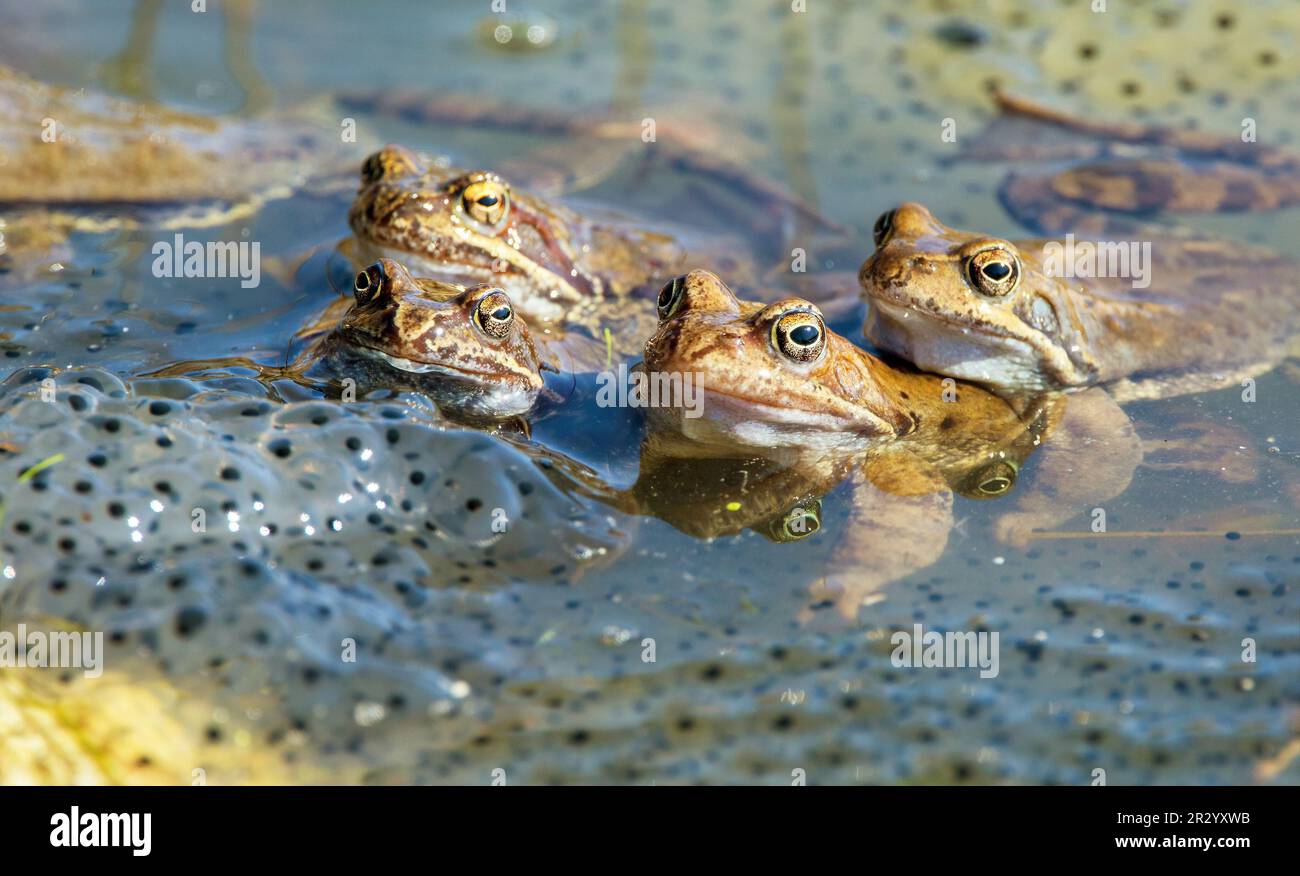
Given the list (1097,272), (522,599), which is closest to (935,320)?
(1097,272)

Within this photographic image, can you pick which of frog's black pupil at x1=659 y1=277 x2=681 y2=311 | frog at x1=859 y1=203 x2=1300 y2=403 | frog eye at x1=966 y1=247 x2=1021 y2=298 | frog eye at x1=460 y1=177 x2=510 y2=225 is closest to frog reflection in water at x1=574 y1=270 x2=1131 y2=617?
frog's black pupil at x1=659 y1=277 x2=681 y2=311

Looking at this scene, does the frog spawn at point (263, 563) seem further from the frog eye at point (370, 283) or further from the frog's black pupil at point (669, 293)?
the frog's black pupil at point (669, 293)

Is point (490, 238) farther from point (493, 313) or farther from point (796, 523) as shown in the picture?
point (796, 523)

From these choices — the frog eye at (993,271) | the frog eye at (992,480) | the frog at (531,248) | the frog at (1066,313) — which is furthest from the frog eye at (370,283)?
the frog eye at (992,480)

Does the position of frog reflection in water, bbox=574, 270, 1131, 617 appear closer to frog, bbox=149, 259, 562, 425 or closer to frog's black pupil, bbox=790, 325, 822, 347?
frog's black pupil, bbox=790, 325, 822, 347

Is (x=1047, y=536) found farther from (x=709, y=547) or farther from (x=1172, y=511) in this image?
(x=709, y=547)

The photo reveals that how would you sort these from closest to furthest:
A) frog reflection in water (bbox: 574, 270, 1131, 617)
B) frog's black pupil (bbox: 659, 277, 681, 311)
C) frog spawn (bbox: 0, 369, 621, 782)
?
1. frog spawn (bbox: 0, 369, 621, 782)
2. frog reflection in water (bbox: 574, 270, 1131, 617)
3. frog's black pupil (bbox: 659, 277, 681, 311)
